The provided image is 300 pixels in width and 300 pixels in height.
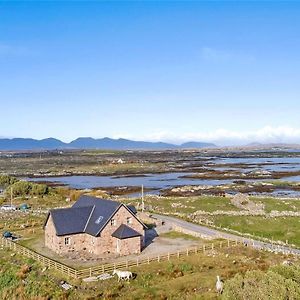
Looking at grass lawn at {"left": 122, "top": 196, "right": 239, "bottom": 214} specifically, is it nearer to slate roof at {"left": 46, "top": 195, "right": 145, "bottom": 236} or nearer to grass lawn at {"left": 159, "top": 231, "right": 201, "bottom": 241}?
grass lawn at {"left": 159, "top": 231, "right": 201, "bottom": 241}

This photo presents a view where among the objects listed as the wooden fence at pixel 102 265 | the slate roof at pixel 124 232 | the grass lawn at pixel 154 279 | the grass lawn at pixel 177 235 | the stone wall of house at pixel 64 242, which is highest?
the slate roof at pixel 124 232

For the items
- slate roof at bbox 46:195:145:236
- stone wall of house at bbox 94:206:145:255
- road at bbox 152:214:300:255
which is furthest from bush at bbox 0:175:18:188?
stone wall of house at bbox 94:206:145:255

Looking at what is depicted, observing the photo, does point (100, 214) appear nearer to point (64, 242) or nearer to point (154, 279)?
point (64, 242)

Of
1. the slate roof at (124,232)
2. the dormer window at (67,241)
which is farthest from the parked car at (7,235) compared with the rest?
the slate roof at (124,232)

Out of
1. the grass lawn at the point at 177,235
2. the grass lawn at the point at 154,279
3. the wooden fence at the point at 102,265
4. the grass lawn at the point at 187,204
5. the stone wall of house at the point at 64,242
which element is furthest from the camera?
the grass lawn at the point at 187,204

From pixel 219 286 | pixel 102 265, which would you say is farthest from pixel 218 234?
pixel 219 286

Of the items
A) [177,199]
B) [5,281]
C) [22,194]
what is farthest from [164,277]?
[22,194]

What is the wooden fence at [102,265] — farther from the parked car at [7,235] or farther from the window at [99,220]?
the window at [99,220]
